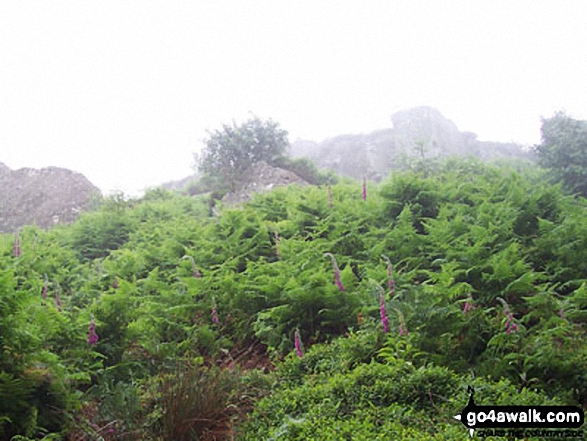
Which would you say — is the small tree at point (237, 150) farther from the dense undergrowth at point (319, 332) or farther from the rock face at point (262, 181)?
the dense undergrowth at point (319, 332)

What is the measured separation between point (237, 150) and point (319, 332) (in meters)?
13.8

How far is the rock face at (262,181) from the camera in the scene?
51.9 ft

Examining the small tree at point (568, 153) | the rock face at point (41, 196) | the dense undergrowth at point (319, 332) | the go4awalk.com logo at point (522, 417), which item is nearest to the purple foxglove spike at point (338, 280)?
the dense undergrowth at point (319, 332)

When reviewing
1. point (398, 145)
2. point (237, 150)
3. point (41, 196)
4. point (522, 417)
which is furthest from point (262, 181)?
point (522, 417)

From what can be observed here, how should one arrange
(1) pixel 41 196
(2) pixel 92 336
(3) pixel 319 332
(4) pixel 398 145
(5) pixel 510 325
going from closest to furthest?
(5) pixel 510 325 < (2) pixel 92 336 < (3) pixel 319 332 < (1) pixel 41 196 < (4) pixel 398 145

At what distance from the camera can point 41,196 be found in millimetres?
17719

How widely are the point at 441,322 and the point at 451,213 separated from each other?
13.5ft

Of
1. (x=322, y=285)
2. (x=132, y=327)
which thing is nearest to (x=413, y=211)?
(x=322, y=285)

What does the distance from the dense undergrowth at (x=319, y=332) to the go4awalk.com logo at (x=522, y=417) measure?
0.26 ft

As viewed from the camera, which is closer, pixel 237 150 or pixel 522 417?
pixel 522 417

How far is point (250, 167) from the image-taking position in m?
17.6

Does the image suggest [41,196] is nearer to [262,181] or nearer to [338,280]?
[262,181]

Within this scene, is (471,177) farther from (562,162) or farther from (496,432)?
(496,432)

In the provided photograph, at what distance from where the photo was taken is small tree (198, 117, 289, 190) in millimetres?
17625
